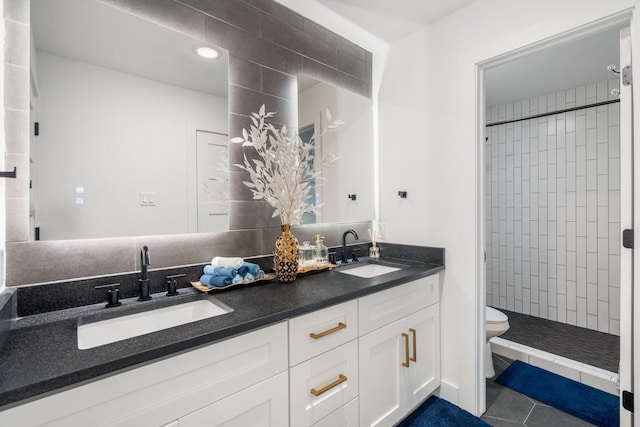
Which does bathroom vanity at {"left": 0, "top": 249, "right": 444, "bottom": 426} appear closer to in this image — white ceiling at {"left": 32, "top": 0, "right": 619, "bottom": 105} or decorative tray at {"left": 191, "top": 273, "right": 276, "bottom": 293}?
decorative tray at {"left": 191, "top": 273, "right": 276, "bottom": 293}

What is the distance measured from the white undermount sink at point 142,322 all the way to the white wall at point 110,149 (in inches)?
14.5

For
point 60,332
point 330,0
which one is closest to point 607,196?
point 330,0

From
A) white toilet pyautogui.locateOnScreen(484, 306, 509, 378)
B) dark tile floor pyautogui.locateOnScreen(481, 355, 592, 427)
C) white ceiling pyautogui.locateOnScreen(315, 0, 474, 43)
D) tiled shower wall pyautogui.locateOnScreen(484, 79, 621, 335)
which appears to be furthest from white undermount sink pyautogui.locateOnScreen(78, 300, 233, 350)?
tiled shower wall pyautogui.locateOnScreen(484, 79, 621, 335)

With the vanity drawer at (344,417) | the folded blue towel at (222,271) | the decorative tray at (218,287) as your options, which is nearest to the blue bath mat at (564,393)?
the vanity drawer at (344,417)

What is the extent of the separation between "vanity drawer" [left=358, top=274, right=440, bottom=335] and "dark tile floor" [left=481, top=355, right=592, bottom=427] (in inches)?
28.7

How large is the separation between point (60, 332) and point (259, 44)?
1.62 meters

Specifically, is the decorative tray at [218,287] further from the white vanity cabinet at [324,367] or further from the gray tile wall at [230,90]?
the white vanity cabinet at [324,367]

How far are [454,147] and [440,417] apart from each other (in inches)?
63.2

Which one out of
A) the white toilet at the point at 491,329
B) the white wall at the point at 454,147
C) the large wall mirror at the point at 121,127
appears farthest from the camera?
the white toilet at the point at 491,329

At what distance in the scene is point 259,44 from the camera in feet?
5.65

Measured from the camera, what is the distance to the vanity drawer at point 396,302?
141cm

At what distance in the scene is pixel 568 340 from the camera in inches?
→ 105

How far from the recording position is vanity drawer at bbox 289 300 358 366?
112cm

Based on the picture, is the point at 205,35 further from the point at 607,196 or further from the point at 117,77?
the point at 607,196
